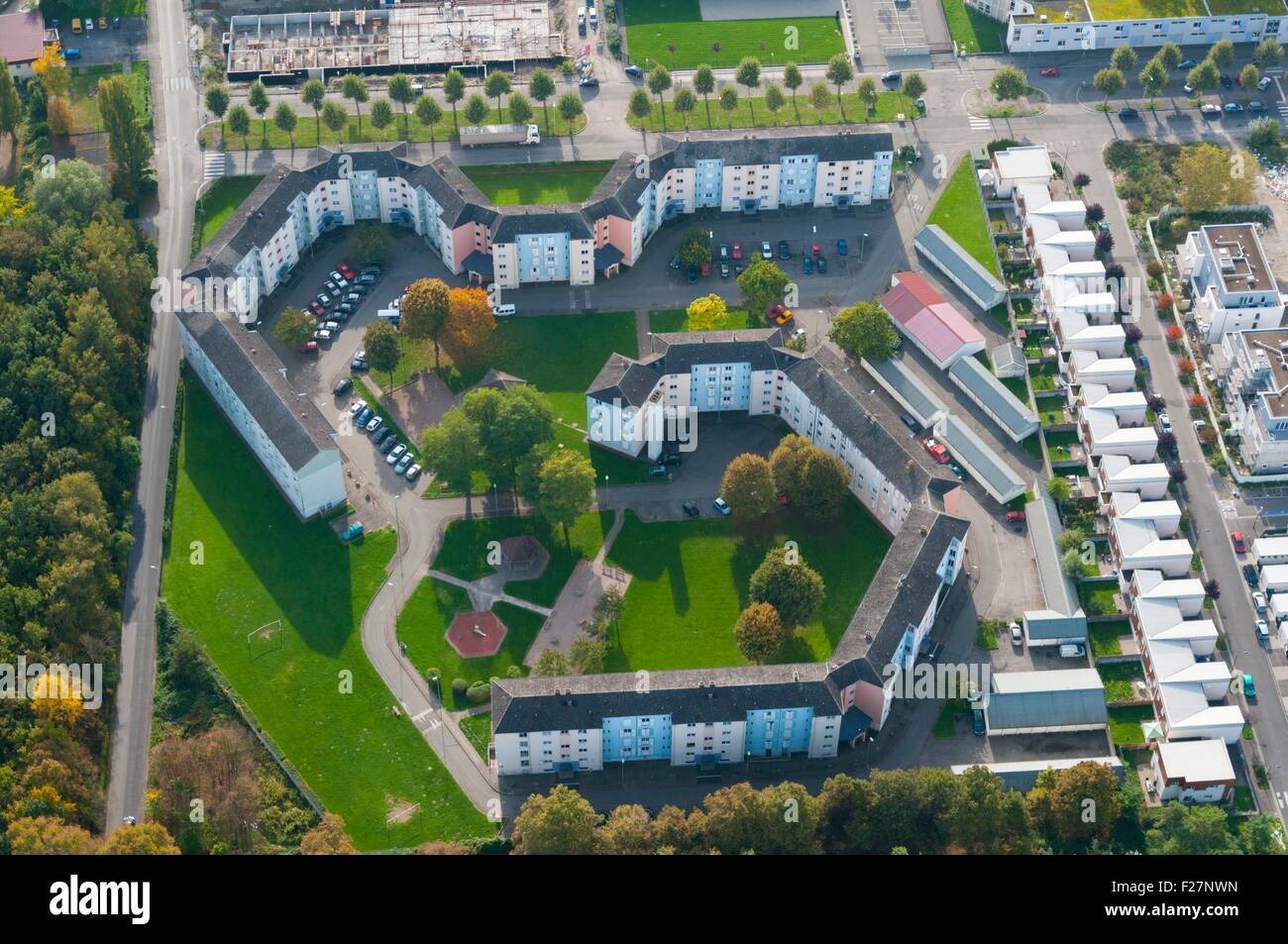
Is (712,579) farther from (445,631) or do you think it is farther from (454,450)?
(454,450)

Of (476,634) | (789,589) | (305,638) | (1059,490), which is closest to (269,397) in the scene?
(305,638)

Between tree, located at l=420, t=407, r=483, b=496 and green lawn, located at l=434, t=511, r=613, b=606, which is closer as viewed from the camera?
green lawn, located at l=434, t=511, r=613, b=606

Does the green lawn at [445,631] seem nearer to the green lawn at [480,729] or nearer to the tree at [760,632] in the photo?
the green lawn at [480,729]

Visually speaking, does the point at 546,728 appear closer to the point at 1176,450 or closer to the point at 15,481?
the point at 15,481

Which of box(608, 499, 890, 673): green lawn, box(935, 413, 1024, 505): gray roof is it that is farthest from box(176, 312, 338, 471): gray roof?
box(935, 413, 1024, 505): gray roof

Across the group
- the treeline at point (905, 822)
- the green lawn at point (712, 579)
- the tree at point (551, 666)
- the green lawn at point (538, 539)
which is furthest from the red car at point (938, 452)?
the tree at point (551, 666)

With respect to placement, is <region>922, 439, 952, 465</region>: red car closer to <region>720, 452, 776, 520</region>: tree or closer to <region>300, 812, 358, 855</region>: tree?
<region>720, 452, 776, 520</region>: tree

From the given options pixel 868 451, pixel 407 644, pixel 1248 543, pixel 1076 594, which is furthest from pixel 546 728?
pixel 1248 543
